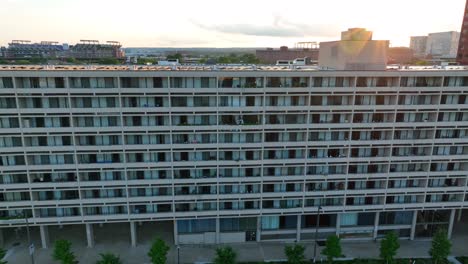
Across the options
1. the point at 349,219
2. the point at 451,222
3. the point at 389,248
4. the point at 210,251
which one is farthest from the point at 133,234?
the point at 451,222

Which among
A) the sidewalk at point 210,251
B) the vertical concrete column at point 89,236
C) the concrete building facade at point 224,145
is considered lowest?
the sidewalk at point 210,251

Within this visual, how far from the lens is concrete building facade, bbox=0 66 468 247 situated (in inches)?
1652

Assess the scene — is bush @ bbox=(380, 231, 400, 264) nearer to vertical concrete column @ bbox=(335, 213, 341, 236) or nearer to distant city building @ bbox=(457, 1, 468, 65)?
→ vertical concrete column @ bbox=(335, 213, 341, 236)

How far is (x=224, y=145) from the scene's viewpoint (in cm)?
4488

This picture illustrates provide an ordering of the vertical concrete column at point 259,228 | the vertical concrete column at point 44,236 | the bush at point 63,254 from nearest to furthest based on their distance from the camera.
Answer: the bush at point 63,254
the vertical concrete column at point 44,236
the vertical concrete column at point 259,228

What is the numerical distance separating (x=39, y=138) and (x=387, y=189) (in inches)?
1878

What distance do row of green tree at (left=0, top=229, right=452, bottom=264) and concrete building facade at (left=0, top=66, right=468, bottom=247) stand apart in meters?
5.38

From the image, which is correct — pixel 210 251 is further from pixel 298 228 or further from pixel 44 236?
pixel 44 236

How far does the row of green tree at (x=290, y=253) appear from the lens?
41.8 meters

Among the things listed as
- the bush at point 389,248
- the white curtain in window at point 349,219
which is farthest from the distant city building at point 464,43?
the bush at point 389,248

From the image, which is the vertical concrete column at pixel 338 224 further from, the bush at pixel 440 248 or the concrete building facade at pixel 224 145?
the bush at pixel 440 248

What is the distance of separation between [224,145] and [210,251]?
53.1 feet

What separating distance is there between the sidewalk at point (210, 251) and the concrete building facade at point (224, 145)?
1.83 m

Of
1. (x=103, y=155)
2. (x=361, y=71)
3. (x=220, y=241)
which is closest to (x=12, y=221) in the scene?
(x=103, y=155)
